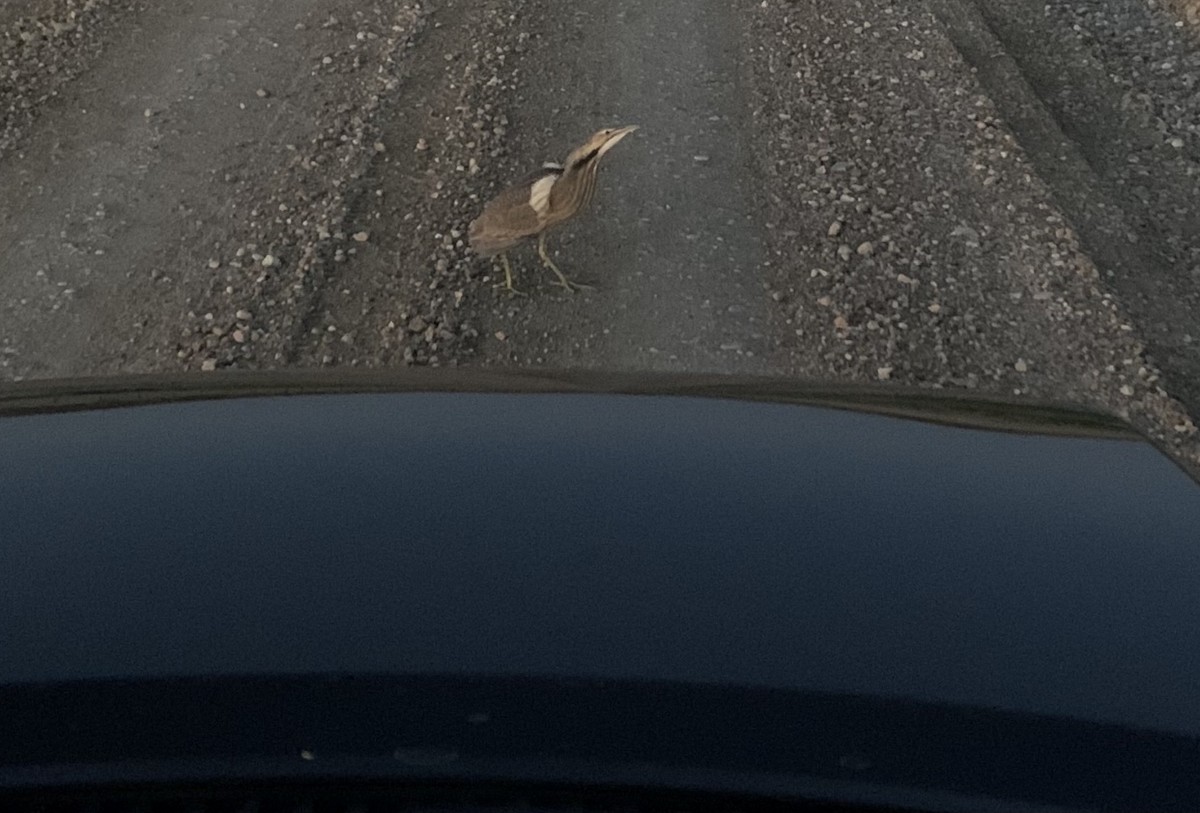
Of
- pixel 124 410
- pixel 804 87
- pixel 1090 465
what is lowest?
pixel 804 87

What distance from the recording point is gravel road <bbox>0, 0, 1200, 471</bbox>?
6.30 metres

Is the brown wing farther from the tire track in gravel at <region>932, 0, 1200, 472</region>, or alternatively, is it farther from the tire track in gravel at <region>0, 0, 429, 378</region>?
the tire track in gravel at <region>932, 0, 1200, 472</region>

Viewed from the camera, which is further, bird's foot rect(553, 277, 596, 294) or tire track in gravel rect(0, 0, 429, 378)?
bird's foot rect(553, 277, 596, 294)

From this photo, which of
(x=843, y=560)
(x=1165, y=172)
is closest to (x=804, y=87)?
(x=1165, y=172)

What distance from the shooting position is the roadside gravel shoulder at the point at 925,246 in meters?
6.04

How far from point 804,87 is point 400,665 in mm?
7922

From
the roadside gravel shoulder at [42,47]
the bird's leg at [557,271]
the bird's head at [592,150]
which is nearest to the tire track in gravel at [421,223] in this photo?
the bird's leg at [557,271]

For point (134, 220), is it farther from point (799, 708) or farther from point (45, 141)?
point (799, 708)

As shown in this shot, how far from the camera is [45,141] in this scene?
8.35m

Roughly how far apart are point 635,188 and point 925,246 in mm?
1514

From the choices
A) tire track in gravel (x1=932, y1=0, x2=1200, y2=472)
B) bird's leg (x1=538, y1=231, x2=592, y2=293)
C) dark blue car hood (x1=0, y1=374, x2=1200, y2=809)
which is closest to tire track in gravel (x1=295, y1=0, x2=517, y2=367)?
bird's leg (x1=538, y1=231, x2=592, y2=293)

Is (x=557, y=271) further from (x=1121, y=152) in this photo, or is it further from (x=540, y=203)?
(x=1121, y=152)

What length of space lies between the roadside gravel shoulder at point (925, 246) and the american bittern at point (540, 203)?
97cm

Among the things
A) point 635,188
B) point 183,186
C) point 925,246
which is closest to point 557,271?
point 635,188
